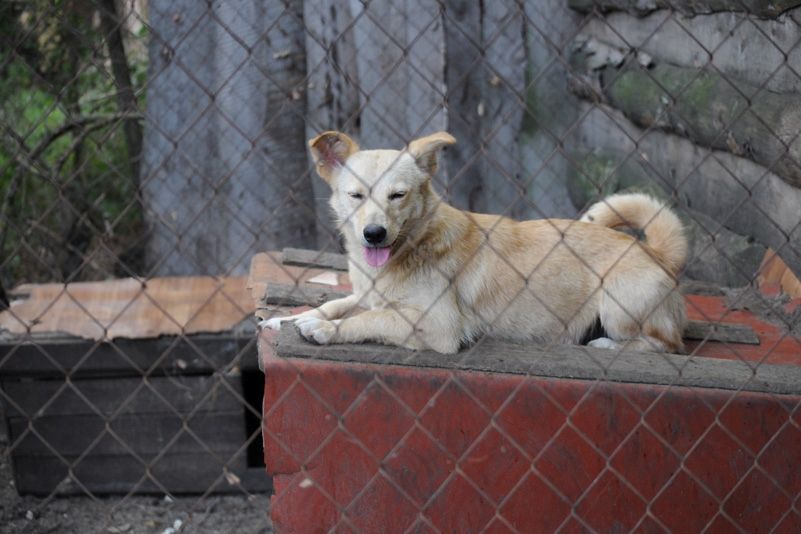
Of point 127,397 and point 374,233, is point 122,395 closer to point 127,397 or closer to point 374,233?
point 127,397

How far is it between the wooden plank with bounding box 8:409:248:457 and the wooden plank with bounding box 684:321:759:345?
94.3 inches

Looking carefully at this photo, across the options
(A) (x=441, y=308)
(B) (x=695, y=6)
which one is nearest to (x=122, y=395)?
(A) (x=441, y=308)

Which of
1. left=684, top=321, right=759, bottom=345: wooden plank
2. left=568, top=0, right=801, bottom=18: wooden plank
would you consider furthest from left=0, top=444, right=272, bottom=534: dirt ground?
left=568, top=0, right=801, bottom=18: wooden plank

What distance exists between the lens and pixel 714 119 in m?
4.30

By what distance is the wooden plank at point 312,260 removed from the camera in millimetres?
4464

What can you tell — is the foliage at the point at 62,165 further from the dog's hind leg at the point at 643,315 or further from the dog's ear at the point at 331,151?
the dog's hind leg at the point at 643,315

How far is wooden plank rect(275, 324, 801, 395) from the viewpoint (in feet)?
9.74

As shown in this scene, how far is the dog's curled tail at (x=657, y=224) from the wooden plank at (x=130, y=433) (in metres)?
2.25

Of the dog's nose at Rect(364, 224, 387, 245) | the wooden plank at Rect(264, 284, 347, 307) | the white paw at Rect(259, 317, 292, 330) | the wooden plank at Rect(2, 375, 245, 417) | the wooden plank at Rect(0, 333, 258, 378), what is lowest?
the wooden plank at Rect(2, 375, 245, 417)

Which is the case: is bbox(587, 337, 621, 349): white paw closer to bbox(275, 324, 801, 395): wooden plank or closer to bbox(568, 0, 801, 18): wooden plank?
bbox(275, 324, 801, 395): wooden plank

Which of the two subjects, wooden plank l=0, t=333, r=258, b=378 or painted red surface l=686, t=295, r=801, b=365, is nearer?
painted red surface l=686, t=295, r=801, b=365

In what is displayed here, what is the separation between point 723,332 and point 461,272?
1047 mm

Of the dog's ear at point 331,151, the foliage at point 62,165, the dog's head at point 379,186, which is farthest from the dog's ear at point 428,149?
the foliage at point 62,165

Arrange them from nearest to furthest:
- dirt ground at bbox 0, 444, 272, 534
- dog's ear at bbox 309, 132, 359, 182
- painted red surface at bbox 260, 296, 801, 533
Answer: painted red surface at bbox 260, 296, 801, 533 < dog's ear at bbox 309, 132, 359, 182 < dirt ground at bbox 0, 444, 272, 534
